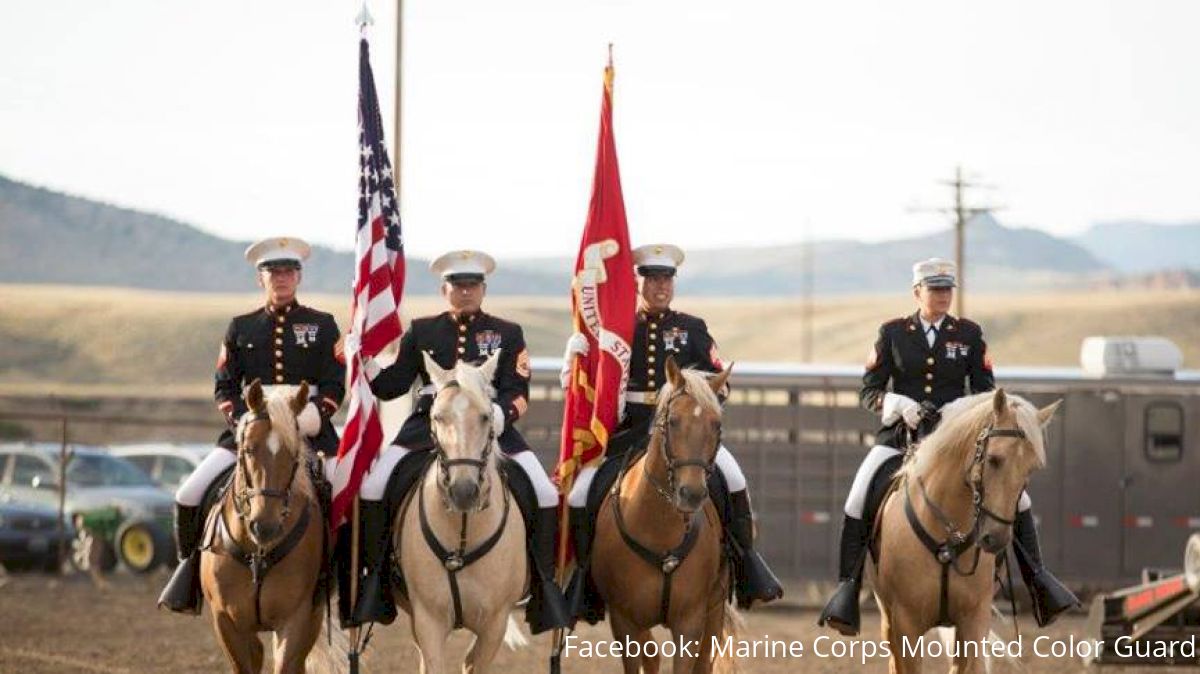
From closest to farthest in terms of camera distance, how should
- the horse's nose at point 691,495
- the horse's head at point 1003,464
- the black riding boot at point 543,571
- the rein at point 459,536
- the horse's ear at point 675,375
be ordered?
the rein at point 459,536 < the horse's nose at point 691,495 < the horse's head at point 1003,464 < the horse's ear at point 675,375 < the black riding boot at point 543,571

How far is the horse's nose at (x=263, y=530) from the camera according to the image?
11.2 m

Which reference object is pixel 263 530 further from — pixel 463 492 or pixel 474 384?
pixel 474 384

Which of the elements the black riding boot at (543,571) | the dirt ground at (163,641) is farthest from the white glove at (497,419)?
the dirt ground at (163,641)

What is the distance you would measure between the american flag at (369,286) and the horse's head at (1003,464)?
4026mm

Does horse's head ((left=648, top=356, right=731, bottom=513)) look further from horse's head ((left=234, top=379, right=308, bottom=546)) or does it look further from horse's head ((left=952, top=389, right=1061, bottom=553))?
horse's head ((left=234, top=379, right=308, bottom=546))

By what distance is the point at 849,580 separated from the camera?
13.0m

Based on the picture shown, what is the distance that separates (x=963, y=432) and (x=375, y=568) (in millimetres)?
3845

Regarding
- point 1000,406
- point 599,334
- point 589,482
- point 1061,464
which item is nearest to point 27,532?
point 1061,464

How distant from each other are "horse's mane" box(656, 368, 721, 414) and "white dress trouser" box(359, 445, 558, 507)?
1.12 metres

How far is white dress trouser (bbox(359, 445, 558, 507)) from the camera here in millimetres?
12234

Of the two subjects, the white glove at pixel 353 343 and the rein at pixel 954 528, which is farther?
the white glove at pixel 353 343

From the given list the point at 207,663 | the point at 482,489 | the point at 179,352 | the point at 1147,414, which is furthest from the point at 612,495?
the point at 179,352

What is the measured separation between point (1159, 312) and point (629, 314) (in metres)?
125

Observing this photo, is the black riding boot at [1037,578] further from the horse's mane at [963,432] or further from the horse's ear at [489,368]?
the horse's ear at [489,368]
